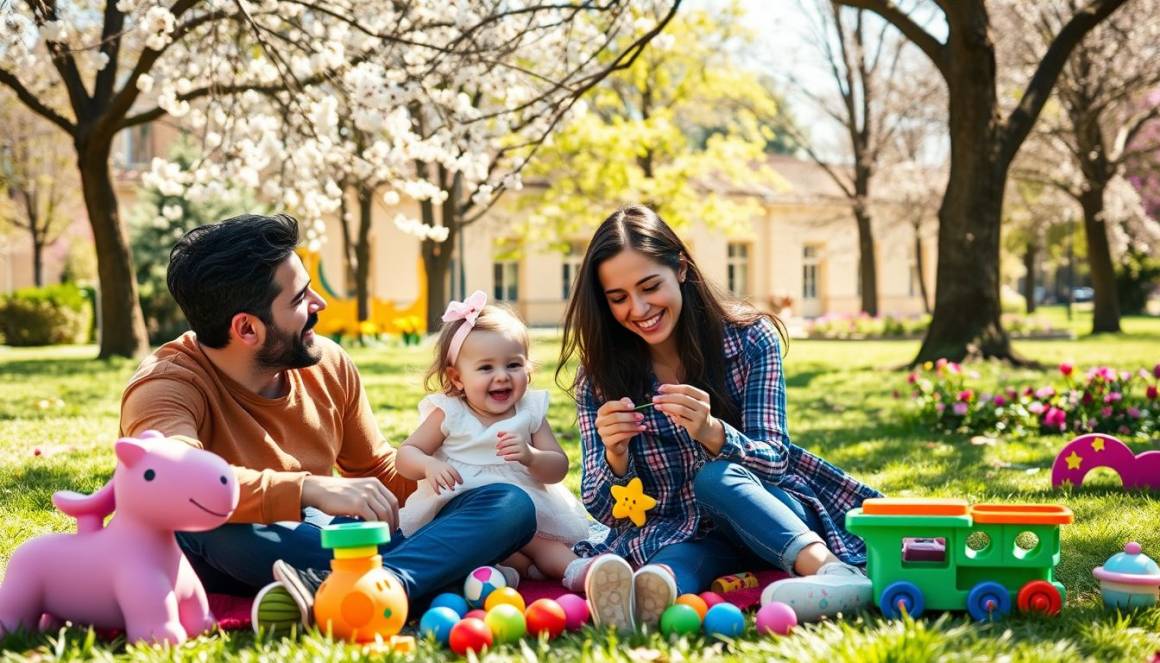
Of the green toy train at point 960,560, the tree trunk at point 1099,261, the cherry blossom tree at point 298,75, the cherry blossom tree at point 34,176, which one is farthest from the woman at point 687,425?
the cherry blossom tree at point 34,176

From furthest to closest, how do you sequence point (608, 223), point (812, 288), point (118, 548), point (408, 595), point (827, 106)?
point (812, 288) < point (827, 106) < point (608, 223) < point (408, 595) < point (118, 548)

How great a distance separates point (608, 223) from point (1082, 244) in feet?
120

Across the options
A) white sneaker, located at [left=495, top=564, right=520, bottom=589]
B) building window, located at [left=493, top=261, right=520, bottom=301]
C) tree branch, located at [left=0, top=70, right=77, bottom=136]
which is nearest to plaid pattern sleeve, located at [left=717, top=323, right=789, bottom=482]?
white sneaker, located at [left=495, top=564, right=520, bottom=589]

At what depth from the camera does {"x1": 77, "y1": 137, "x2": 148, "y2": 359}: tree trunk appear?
12.8m

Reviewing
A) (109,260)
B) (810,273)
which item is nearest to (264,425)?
(109,260)

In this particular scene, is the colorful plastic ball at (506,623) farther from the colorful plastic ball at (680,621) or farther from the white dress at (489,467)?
→ the white dress at (489,467)

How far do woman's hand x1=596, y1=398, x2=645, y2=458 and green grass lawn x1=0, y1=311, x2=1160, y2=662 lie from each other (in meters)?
0.73

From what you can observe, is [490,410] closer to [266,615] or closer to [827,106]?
[266,615]

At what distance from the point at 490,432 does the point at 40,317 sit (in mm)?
20907

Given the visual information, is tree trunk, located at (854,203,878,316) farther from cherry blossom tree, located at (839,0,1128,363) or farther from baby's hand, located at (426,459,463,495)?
baby's hand, located at (426,459,463,495)

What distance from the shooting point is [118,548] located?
263 centimetres

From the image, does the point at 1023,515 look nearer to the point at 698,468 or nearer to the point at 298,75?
the point at 698,468

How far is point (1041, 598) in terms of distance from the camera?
279 cm

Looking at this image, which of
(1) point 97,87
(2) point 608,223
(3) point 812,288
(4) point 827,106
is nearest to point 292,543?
(2) point 608,223
